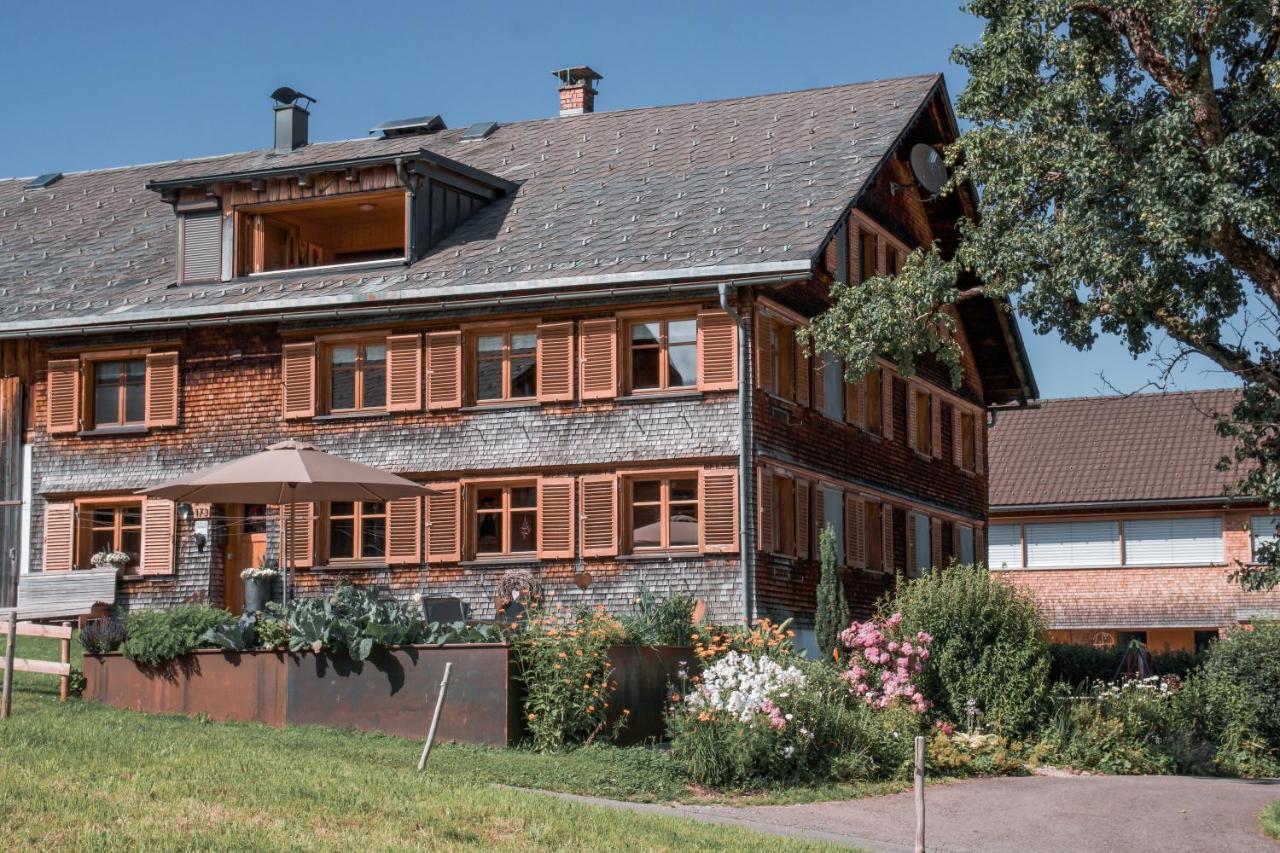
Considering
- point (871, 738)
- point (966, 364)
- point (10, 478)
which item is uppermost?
point (966, 364)

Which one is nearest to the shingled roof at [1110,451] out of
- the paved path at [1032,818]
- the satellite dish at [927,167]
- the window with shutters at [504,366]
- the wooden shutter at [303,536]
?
the satellite dish at [927,167]

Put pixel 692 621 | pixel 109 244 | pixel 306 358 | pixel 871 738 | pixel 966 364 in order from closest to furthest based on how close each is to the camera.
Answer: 1. pixel 871 738
2. pixel 692 621
3. pixel 306 358
4. pixel 109 244
5. pixel 966 364

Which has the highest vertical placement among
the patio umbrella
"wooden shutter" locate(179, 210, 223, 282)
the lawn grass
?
"wooden shutter" locate(179, 210, 223, 282)

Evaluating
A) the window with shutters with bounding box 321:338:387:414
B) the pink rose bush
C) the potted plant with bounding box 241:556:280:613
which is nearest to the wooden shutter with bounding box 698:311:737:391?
the window with shutters with bounding box 321:338:387:414

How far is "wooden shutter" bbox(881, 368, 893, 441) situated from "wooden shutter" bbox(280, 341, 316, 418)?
32.1 ft

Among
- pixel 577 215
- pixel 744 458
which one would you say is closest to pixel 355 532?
pixel 577 215

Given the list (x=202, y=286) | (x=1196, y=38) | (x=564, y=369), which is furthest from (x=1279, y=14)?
(x=202, y=286)

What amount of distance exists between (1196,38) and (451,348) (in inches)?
474

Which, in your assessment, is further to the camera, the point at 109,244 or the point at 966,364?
the point at 966,364

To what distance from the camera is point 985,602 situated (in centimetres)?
2062

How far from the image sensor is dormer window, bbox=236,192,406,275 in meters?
29.3

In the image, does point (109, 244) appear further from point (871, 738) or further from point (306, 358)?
point (871, 738)

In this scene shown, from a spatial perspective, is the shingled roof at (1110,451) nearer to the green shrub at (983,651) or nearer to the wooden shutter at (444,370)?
the wooden shutter at (444,370)

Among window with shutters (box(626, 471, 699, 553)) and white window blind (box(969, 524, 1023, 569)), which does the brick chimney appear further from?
white window blind (box(969, 524, 1023, 569))
